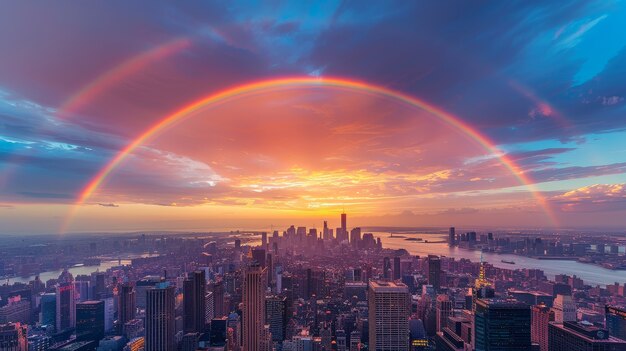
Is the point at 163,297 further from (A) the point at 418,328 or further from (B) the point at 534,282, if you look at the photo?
(B) the point at 534,282

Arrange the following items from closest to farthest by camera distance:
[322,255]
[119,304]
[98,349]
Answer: [98,349], [119,304], [322,255]

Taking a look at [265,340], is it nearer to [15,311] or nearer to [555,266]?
[15,311]

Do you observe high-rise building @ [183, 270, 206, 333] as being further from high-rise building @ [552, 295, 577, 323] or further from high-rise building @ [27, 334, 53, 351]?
high-rise building @ [552, 295, 577, 323]

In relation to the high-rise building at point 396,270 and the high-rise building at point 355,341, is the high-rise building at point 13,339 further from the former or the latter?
the high-rise building at point 396,270

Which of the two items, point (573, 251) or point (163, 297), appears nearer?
point (163, 297)

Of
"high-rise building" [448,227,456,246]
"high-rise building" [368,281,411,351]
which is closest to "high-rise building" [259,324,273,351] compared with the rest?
"high-rise building" [368,281,411,351]

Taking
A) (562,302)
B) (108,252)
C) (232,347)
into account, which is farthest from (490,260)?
(108,252)
